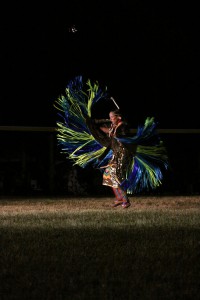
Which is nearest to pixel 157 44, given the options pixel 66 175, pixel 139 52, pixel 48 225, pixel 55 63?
pixel 139 52

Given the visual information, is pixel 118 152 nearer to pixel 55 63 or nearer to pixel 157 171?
pixel 157 171

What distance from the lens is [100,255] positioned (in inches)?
272

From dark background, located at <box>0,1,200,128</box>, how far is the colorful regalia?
11.8 meters

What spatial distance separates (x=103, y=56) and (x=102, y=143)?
44.7ft

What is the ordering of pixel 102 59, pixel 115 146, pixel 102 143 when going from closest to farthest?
1. pixel 115 146
2. pixel 102 143
3. pixel 102 59

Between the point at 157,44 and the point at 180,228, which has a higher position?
the point at 157,44

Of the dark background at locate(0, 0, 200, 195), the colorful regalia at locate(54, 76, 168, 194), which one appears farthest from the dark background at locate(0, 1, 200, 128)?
the colorful regalia at locate(54, 76, 168, 194)

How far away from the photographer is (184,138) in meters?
22.5

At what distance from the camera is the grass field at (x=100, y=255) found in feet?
17.4

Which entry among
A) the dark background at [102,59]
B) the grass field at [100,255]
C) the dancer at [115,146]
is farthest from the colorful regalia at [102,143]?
the dark background at [102,59]

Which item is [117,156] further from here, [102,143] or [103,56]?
[103,56]

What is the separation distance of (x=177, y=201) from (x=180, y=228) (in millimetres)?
5824

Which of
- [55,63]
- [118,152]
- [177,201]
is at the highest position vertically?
[55,63]

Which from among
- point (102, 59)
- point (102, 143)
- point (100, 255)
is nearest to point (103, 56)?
point (102, 59)
